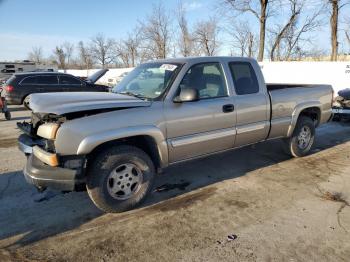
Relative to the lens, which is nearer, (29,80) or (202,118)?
(202,118)

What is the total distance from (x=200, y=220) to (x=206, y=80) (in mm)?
2004

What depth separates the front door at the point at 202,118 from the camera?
4.23 meters

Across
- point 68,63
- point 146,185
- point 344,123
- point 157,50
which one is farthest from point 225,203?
point 68,63

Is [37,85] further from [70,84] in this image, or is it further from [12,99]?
[70,84]

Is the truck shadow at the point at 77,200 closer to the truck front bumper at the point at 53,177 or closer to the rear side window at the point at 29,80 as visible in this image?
the truck front bumper at the point at 53,177

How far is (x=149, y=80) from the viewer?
468 cm

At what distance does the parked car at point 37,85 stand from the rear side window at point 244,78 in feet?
27.8

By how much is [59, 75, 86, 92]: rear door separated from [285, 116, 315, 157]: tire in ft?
32.3

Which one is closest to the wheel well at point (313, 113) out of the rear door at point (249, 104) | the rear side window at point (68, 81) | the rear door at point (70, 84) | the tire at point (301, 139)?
the tire at point (301, 139)

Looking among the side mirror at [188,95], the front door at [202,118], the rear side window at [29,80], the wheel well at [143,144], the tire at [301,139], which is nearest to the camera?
the wheel well at [143,144]

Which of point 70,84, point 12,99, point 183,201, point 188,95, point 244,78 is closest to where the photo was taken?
point 188,95

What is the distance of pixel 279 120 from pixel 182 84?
2.17 m

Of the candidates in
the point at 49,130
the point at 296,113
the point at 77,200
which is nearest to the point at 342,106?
the point at 296,113

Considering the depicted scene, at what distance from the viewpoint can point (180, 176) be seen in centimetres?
522
